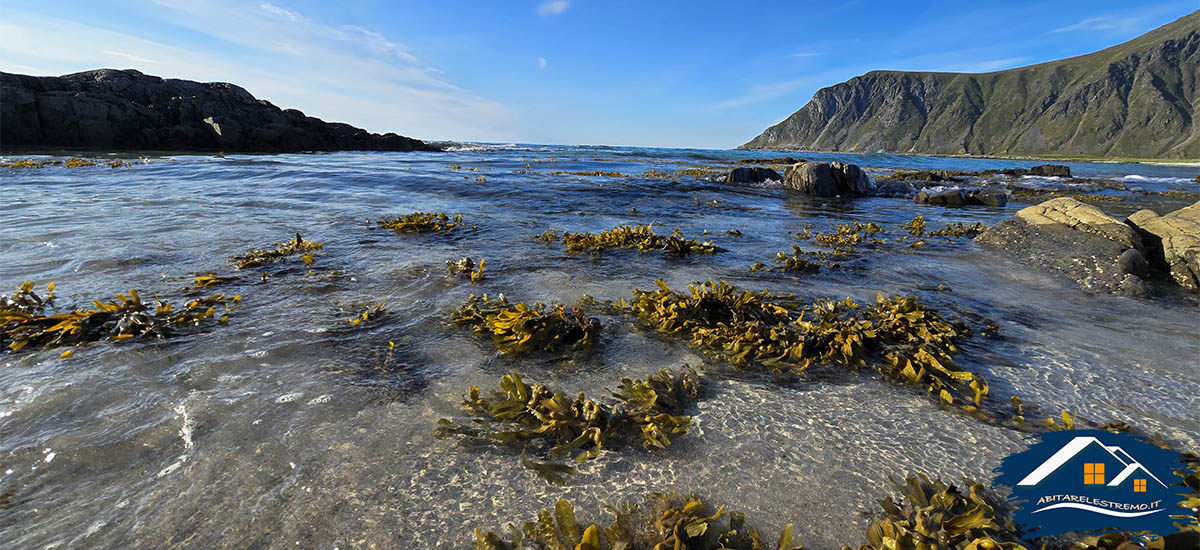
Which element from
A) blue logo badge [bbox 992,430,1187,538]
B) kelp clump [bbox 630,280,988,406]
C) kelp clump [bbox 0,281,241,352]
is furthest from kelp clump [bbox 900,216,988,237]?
kelp clump [bbox 0,281,241,352]

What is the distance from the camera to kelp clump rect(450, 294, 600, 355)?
3.73 metres

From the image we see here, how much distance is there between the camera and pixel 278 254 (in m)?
6.16

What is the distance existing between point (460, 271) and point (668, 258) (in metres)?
3.18

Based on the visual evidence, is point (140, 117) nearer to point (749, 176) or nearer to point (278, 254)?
point (278, 254)

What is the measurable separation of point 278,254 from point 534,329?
461cm

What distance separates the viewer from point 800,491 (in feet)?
7.29

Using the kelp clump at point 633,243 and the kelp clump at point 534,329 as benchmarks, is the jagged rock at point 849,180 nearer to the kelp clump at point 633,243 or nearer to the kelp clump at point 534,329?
the kelp clump at point 633,243

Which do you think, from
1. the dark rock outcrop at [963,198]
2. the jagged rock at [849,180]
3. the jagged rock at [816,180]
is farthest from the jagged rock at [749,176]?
the dark rock outcrop at [963,198]

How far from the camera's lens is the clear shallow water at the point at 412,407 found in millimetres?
2021

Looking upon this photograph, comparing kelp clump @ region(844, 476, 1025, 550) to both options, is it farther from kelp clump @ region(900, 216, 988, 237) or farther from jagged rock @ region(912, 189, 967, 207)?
jagged rock @ region(912, 189, 967, 207)

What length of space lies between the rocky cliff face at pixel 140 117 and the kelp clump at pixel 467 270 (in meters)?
43.9

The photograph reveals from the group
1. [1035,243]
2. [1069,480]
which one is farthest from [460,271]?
[1035,243]

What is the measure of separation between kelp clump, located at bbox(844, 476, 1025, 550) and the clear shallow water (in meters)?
0.11

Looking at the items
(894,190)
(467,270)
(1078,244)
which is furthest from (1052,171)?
(467,270)
